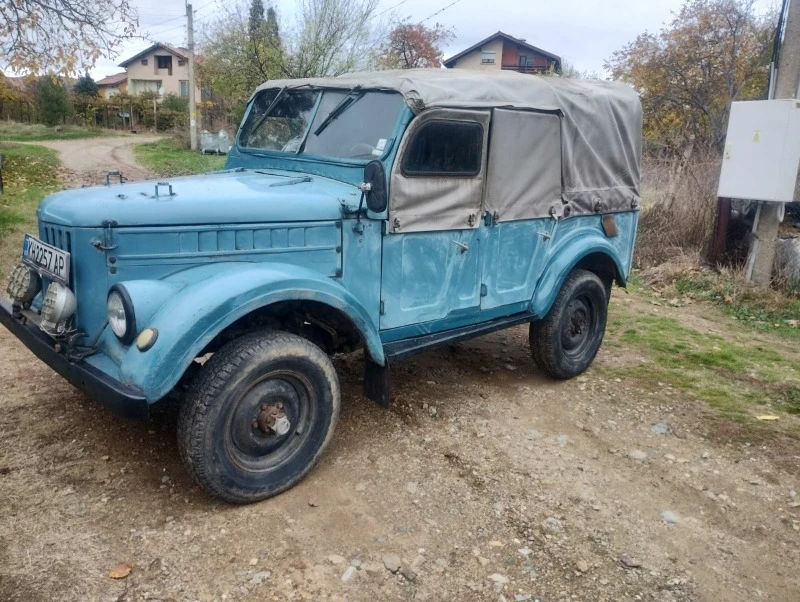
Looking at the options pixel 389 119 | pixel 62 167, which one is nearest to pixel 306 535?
pixel 389 119

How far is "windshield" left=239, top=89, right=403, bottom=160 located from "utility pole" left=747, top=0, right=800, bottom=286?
5.26m

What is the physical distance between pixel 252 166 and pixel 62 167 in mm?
14493

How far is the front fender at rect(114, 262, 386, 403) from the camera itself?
2885mm

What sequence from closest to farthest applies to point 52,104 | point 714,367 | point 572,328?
1. point 572,328
2. point 714,367
3. point 52,104

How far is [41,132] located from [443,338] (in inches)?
1236

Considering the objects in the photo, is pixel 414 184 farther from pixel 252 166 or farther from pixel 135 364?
pixel 135 364

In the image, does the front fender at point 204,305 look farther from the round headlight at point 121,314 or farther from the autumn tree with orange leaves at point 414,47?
the autumn tree with orange leaves at point 414,47

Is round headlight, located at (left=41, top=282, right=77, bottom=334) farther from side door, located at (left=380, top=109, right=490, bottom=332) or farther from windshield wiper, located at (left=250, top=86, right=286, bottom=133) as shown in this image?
windshield wiper, located at (left=250, top=86, right=286, bottom=133)

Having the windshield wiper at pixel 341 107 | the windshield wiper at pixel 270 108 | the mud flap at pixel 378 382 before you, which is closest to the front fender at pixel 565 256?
the mud flap at pixel 378 382

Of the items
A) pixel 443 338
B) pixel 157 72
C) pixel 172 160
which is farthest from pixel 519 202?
pixel 157 72

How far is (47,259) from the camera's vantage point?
11.0 ft

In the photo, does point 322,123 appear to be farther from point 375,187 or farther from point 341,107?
point 375,187

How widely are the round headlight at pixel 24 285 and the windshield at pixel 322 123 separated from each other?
1.62 metres

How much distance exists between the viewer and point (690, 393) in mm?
4969
